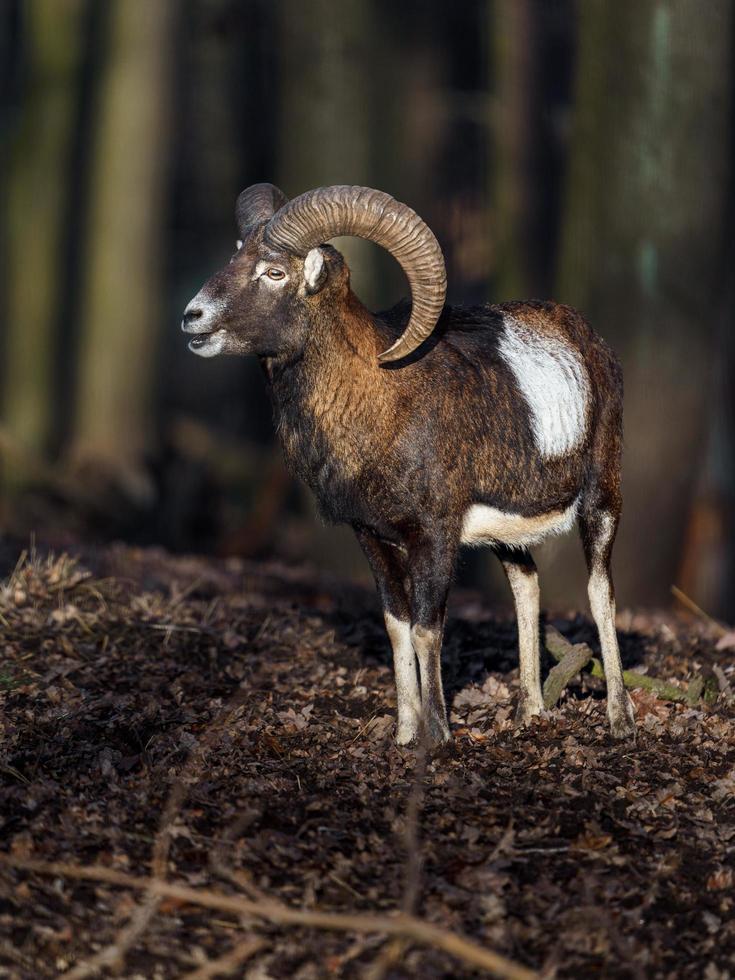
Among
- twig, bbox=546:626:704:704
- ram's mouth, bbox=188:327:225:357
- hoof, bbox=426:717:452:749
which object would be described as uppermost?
ram's mouth, bbox=188:327:225:357

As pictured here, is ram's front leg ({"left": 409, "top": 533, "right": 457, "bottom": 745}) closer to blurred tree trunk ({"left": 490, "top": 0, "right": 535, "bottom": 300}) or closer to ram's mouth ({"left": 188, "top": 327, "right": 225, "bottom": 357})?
ram's mouth ({"left": 188, "top": 327, "right": 225, "bottom": 357})

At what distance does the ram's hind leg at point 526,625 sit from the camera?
9367 mm

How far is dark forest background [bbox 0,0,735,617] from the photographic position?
15633 millimetres

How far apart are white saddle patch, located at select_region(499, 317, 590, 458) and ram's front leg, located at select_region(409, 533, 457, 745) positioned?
1.02 metres

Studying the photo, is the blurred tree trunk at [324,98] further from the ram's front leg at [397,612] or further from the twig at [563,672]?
the ram's front leg at [397,612]

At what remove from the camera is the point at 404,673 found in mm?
8977

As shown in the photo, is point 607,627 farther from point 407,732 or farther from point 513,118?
point 513,118

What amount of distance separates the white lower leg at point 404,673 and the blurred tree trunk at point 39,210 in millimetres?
12022

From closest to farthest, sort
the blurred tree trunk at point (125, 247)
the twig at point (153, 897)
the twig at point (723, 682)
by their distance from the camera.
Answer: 1. the twig at point (153, 897)
2. the twig at point (723, 682)
3. the blurred tree trunk at point (125, 247)

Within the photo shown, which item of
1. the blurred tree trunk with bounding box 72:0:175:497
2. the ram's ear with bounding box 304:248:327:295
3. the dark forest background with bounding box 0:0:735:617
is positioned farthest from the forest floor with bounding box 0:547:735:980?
the blurred tree trunk with bounding box 72:0:175:497

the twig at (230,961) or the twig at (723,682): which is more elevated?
the twig at (230,961)

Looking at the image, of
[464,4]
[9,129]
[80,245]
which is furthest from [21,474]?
[464,4]

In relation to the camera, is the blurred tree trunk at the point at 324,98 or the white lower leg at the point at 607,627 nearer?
the white lower leg at the point at 607,627

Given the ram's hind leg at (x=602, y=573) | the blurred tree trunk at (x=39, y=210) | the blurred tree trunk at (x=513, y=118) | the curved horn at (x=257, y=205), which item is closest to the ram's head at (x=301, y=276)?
the curved horn at (x=257, y=205)
